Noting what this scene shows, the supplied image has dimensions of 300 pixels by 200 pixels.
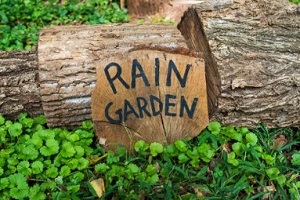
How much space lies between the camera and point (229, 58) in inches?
110

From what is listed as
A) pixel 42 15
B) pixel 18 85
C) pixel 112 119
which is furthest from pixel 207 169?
pixel 42 15

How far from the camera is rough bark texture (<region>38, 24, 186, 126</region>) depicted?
2781 mm

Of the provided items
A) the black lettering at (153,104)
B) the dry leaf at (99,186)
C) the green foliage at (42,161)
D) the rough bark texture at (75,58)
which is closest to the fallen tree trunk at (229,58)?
the rough bark texture at (75,58)

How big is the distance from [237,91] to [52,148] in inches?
49.3

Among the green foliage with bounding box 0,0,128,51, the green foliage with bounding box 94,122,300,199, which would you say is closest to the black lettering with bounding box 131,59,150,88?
the green foliage with bounding box 94,122,300,199

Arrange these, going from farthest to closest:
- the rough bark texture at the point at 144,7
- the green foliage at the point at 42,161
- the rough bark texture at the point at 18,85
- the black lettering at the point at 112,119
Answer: the rough bark texture at the point at 144,7 → the rough bark texture at the point at 18,85 → the black lettering at the point at 112,119 → the green foliage at the point at 42,161

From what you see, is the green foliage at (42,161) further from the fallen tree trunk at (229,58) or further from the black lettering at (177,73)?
the black lettering at (177,73)

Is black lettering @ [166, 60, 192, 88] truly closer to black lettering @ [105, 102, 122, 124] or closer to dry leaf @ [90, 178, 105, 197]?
black lettering @ [105, 102, 122, 124]

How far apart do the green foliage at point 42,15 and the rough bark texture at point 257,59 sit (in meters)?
2.15

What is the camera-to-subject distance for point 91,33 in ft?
9.87

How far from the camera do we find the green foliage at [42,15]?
4.62m

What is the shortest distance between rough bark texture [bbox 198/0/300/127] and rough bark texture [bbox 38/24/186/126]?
33cm

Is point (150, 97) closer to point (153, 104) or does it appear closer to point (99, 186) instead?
point (153, 104)

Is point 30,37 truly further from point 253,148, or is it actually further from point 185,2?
point 253,148
